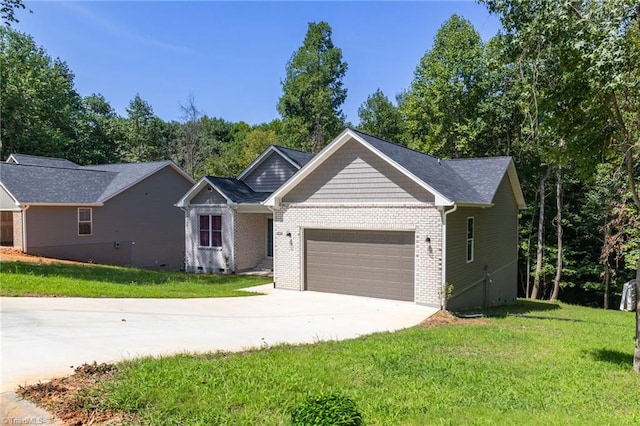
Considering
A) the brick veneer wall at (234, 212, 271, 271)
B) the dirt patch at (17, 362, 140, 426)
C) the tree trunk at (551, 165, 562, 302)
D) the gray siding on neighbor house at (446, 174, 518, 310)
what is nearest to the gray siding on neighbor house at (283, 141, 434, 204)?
the gray siding on neighbor house at (446, 174, 518, 310)

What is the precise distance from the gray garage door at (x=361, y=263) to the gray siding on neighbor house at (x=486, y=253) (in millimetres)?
1293

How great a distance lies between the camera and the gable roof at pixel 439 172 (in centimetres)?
1235

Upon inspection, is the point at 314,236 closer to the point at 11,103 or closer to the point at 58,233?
the point at 58,233

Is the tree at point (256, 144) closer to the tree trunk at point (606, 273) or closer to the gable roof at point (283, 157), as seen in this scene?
the gable roof at point (283, 157)

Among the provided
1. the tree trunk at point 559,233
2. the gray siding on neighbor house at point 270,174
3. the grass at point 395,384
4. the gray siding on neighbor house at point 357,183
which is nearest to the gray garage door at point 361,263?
the gray siding on neighbor house at point 357,183

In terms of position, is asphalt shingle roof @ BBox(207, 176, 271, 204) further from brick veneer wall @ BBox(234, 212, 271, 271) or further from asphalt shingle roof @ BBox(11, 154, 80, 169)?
asphalt shingle roof @ BBox(11, 154, 80, 169)

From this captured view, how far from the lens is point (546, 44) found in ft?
22.4

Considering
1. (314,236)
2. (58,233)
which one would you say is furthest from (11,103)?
(314,236)

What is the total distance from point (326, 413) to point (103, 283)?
11079 millimetres

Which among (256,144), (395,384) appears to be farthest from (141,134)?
(395,384)

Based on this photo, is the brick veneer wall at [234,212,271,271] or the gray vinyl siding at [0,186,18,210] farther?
the gray vinyl siding at [0,186,18,210]

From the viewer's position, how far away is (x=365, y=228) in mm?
13266

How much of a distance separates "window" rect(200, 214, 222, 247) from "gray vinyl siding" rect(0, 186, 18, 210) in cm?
854

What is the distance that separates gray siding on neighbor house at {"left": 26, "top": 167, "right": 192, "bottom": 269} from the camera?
67.3 feet
